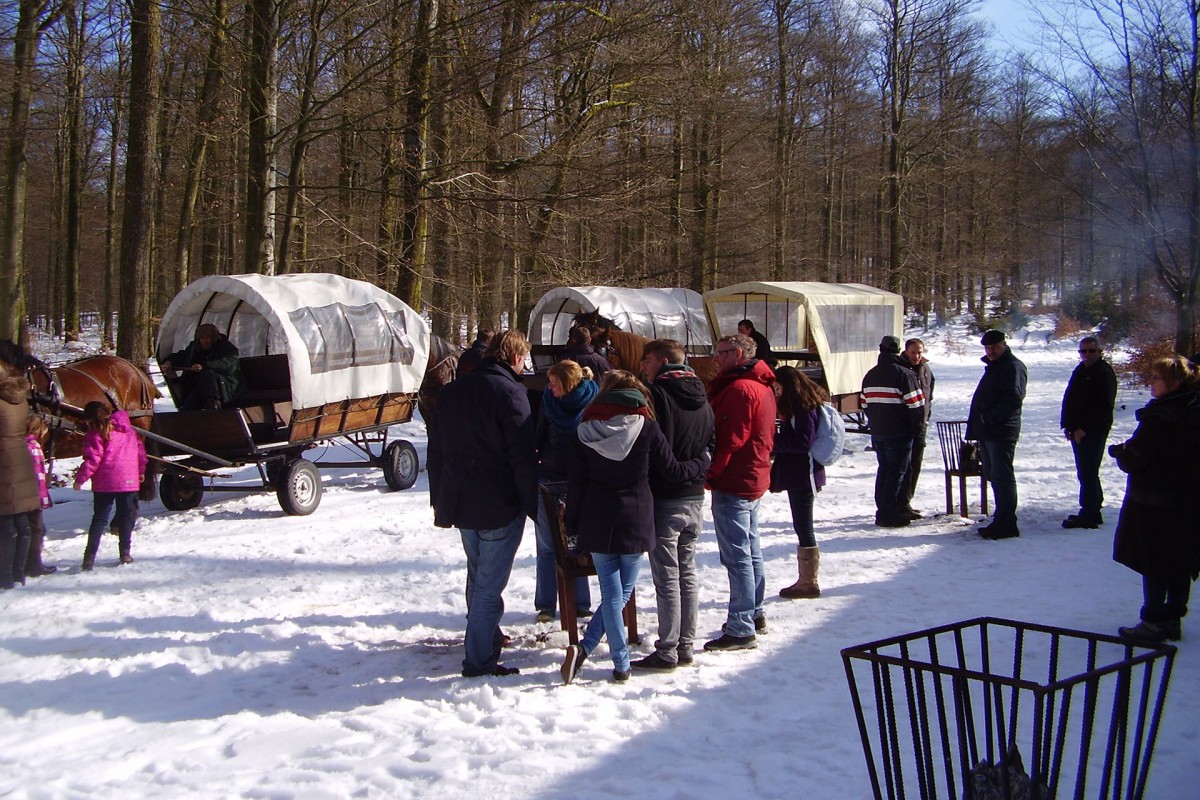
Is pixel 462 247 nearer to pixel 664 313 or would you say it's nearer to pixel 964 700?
pixel 664 313

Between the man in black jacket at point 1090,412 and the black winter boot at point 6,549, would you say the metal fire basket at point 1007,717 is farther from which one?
the black winter boot at point 6,549

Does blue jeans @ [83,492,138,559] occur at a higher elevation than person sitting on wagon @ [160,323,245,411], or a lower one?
lower

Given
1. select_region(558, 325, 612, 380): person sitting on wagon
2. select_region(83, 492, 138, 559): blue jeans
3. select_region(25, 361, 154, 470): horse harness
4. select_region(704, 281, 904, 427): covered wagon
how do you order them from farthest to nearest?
1. select_region(704, 281, 904, 427): covered wagon
2. select_region(25, 361, 154, 470): horse harness
3. select_region(558, 325, 612, 380): person sitting on wagon
4. select_region(83, 492, 138, 559): blue jeans

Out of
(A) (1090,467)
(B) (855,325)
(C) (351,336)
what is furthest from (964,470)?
(B) (855,325)

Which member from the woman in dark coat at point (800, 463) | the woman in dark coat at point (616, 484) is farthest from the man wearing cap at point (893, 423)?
the woman in dark coat at point (616, 484)

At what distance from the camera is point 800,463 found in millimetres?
6875

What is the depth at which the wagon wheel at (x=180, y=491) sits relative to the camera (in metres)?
10.4

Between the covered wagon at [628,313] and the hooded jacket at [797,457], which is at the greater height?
the covered wagon at [628,313]

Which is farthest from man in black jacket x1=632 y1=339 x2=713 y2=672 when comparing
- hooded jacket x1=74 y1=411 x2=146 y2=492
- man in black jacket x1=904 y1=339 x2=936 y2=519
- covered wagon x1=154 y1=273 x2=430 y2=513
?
covered wagon x1=154 y1=273 x2=430 y2=513

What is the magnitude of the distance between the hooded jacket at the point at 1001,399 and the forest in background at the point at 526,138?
630 centimetres

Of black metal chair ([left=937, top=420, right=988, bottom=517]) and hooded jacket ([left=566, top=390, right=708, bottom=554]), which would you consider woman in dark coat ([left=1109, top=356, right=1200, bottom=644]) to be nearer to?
hooded jacket ([left=566, top=390, right=708, bottom=554])

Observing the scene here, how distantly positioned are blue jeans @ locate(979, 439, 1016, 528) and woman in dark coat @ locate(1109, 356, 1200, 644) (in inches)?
114

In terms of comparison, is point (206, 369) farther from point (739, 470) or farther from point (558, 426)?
point (739, 470)

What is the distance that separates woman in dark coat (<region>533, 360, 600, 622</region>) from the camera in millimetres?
5816
